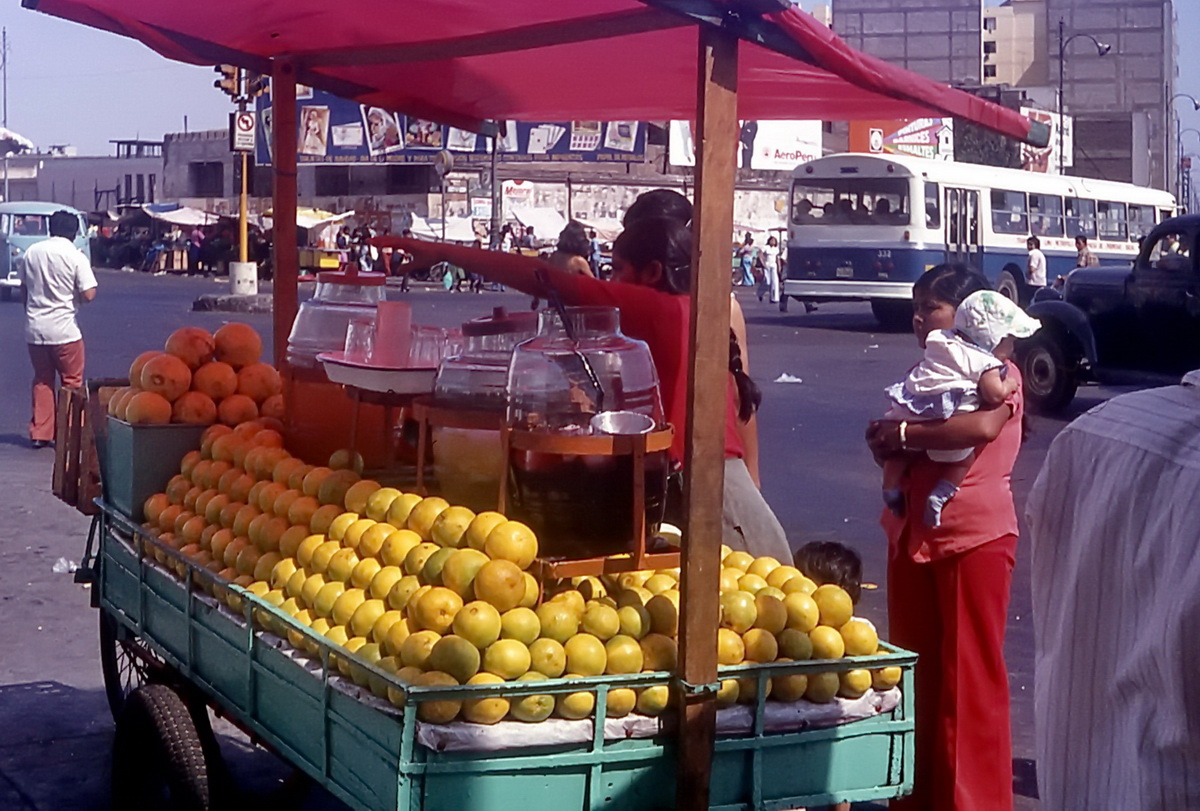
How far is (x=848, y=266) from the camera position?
25938 millimetres

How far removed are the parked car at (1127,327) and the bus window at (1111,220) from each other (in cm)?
1663

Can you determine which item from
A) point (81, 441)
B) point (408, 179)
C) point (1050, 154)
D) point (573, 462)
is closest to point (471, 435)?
point (573, 462)

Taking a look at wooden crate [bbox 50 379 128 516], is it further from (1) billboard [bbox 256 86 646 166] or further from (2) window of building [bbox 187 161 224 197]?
(2) window of building [bbox 187 161 224 197]

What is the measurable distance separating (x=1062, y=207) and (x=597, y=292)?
92.8 ft

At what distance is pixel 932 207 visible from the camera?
84.9 feet

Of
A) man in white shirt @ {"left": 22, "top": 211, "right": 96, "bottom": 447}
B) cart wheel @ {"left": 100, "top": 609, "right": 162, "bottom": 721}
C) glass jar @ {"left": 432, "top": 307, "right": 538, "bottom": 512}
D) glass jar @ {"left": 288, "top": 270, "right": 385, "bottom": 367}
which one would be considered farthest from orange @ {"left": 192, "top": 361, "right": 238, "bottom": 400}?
man in white shirt @ {"left": 22, "top": 211, "right": 96, "bottom": 447}

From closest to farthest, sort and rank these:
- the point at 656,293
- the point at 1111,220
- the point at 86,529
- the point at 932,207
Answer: the point at 656,293
the point at 86,529
the point at 932,207
the point at 1111,220

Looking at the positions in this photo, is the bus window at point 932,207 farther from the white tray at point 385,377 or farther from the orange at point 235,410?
the white tray at point 385,377

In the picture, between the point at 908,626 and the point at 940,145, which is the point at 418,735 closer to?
the point at 908,626

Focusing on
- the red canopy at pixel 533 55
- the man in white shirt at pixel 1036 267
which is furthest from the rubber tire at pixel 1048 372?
the man in white shirt at pixel 1036 267

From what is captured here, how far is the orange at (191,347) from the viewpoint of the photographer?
14.0 feet

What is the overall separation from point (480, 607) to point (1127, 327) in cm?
1341

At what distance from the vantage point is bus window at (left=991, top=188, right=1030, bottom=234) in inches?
1089

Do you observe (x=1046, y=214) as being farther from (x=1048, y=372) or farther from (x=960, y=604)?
(x=960, y=604)
